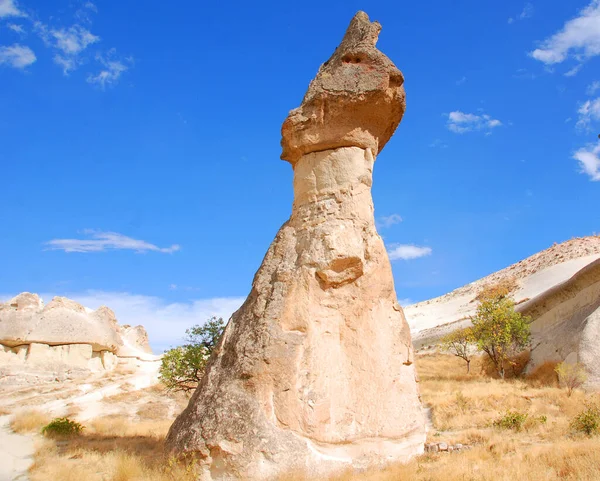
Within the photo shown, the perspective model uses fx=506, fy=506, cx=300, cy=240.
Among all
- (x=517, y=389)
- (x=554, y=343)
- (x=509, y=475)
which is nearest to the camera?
(x=509, y=475)

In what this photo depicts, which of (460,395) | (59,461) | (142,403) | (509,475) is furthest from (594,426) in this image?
(142,403)

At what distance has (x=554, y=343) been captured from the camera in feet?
55.6

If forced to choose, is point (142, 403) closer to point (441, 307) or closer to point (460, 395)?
point (460, 395)

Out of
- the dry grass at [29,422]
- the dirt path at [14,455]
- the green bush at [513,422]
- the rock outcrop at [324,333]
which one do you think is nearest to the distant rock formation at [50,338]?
the dry grass at [29,422]

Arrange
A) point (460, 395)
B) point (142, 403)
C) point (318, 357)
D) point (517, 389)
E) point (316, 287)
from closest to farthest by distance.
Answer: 1. point (318, 357)
2. point (316, 287)
3. point (460, 395)
4. point (517, 389)
5. point (142, 403)

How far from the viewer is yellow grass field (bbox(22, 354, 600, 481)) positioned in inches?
236

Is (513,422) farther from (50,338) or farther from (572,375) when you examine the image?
(50,338)

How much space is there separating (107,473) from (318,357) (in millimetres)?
3613

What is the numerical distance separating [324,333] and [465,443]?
4.05 m

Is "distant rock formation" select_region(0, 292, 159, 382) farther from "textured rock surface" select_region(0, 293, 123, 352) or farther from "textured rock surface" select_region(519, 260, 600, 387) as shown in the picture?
"textured rock surface" select_region(519, 260, 600, 387)

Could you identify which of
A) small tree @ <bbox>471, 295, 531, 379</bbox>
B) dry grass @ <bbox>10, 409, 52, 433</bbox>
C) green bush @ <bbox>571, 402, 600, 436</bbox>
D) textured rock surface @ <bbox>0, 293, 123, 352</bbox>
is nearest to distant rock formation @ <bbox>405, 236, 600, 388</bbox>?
small tree @ <bbox>471, 295, 531, 379</bbox>

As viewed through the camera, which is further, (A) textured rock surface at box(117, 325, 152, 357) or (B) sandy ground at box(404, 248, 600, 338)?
(B) sandy ground at box(404, 248, 600, 338)

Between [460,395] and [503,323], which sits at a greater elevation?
[503,323]

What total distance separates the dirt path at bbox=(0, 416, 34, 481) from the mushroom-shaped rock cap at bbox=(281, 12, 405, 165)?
7234mm
